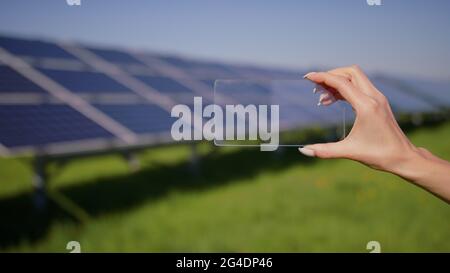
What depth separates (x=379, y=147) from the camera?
1.34 meters

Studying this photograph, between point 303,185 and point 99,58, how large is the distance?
2.15 metres

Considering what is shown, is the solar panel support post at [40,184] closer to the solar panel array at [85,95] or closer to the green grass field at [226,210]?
the green grass field at [226,210]

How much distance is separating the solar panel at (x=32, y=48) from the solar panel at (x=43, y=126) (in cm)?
73

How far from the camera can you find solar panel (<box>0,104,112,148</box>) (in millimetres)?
2635

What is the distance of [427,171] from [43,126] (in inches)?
89.4

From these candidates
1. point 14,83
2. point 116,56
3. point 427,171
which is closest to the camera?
point 427,171

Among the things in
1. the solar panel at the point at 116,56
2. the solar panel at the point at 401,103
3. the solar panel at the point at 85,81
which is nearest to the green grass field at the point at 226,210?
the solar panel at the point at 85,81

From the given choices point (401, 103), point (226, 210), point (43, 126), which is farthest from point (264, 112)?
point (401, 103)

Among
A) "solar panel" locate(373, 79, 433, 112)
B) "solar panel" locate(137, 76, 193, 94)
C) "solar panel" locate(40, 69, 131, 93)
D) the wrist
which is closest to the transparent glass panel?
the wrist

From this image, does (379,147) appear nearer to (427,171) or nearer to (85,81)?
(427,171)

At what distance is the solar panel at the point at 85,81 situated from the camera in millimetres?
3455

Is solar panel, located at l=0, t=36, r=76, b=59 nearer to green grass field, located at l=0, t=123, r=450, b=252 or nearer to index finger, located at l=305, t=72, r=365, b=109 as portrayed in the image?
green grass field, located at l=0, t=123, r=450, b=252
